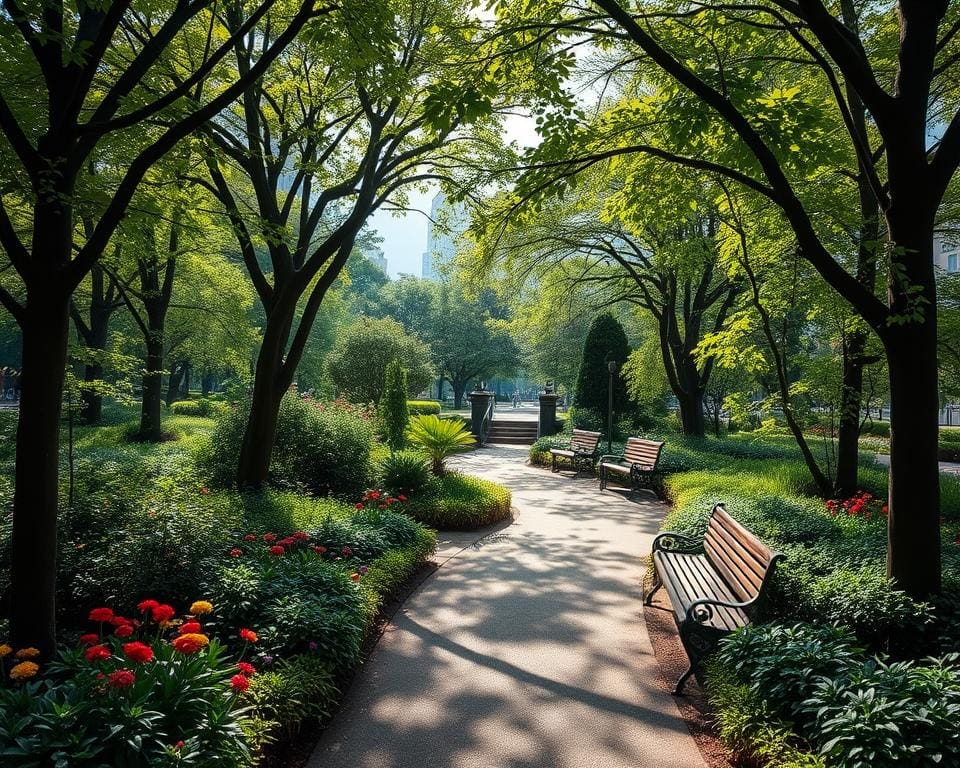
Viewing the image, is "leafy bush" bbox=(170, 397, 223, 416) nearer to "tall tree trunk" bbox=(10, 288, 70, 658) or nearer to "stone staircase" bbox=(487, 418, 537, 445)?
"stone staircase" bbox=(487, 418, 537, 445)

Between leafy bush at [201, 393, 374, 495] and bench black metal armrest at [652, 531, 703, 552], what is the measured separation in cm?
517

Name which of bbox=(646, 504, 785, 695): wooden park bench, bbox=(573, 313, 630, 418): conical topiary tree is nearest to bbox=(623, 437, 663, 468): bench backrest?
bbox=(646, 504, 785, 695): wooden park bench

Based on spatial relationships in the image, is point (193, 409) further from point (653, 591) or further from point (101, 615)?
point (101, 615)

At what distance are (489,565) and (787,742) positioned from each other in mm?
4359

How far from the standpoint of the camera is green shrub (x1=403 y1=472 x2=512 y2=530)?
30.1ft

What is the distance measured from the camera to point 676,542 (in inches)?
265

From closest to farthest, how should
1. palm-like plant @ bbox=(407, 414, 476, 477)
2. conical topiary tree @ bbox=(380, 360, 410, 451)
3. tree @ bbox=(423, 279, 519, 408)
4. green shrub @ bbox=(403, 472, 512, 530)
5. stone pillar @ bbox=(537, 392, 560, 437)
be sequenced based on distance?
green shrub @ bbox=(403, 472, 512, 530)
palm-like plant @ bbox=(407, 414, 476, 477)
conical topiary tree @ bbox=(380, 360, 410, 451)
stone pillar @ bbox=(537, 392, 560, 437)
tree @ bbox=(423, 279, 519, 408)

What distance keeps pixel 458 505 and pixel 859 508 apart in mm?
5280

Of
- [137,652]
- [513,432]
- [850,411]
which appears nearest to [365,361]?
[513,432]

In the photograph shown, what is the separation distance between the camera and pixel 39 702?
8.77 ft

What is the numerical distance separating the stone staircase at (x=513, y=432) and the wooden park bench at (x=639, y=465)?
37.7ft

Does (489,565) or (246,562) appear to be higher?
(246,562)

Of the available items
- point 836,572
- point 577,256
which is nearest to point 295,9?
point 836,572

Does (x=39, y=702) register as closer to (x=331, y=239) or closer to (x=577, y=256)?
(x=331, y=239)
